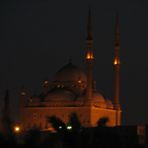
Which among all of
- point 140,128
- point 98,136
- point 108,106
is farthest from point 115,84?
point 98,136

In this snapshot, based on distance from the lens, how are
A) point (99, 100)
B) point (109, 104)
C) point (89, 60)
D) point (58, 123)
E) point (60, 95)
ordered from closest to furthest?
point (58, 123) → point (89, 60) → point (99, 100) → point (60, 95) → point (109, 104)

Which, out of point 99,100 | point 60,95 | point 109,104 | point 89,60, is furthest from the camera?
point 109,104

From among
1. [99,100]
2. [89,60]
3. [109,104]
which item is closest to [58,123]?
[89,60]

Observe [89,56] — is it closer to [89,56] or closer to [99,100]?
[89,56]

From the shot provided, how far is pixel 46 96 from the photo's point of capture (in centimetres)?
5978

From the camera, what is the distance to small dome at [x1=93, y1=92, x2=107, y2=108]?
58.1 m

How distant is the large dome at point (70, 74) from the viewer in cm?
6080

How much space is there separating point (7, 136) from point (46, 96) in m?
44.1

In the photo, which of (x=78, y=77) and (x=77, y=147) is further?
(x=78, y=77)

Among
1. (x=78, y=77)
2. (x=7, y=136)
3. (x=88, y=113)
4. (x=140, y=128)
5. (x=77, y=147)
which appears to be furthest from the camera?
(x=78, y=77)

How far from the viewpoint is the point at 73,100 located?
58.6 meters

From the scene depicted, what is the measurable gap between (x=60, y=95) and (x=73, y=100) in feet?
3.66

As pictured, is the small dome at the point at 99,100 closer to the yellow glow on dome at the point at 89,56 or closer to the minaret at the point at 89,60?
the minaret at the point at 89,60

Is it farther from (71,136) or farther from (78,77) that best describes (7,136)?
(78,77)
